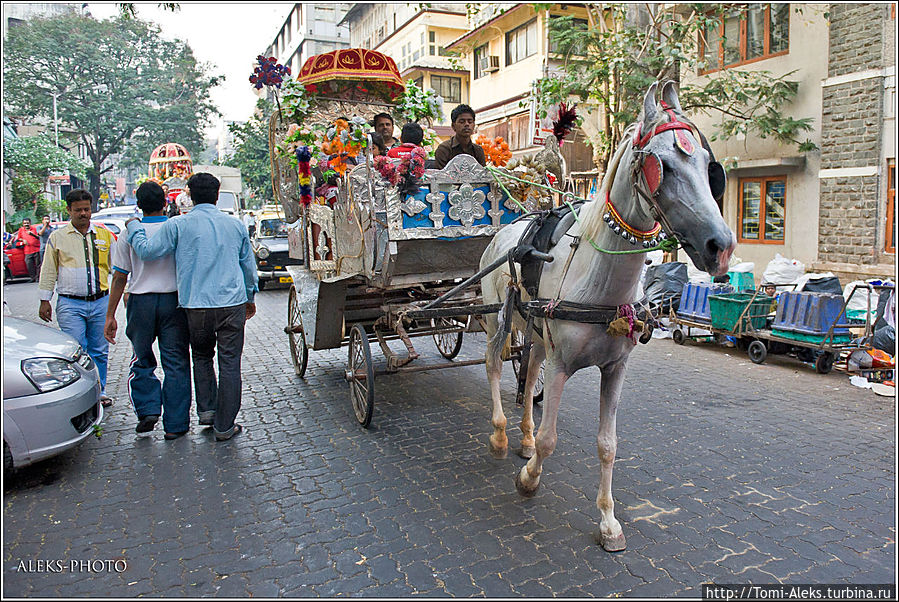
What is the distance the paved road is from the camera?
3359 mm

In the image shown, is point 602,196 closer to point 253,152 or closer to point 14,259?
point 14,259

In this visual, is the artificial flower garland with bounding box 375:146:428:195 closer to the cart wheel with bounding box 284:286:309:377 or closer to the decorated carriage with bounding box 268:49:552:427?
the decorated carriage with bounding box 268:49:552:427

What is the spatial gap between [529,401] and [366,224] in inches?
81.1

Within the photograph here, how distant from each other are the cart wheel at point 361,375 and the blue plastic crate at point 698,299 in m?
5.95

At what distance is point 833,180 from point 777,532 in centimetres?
1093

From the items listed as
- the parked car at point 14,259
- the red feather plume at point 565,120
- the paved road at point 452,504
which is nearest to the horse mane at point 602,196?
the red feather plume at point 565,120

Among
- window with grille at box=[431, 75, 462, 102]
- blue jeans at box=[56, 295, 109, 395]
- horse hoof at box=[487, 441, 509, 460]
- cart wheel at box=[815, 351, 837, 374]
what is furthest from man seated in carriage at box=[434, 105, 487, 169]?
window with grille at box=[431, 75, 462, 102]

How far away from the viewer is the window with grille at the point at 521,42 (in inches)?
835

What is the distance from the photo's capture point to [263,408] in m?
6.51

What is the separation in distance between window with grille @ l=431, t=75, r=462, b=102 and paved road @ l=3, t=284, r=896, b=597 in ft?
92.1

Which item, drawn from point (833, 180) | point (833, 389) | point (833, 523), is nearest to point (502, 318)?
point (833, 523)

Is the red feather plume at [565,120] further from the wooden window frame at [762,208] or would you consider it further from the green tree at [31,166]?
the green tree at [31,166]

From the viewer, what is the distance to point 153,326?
5434 mm

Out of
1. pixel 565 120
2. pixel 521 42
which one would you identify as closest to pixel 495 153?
pixel 565 120
